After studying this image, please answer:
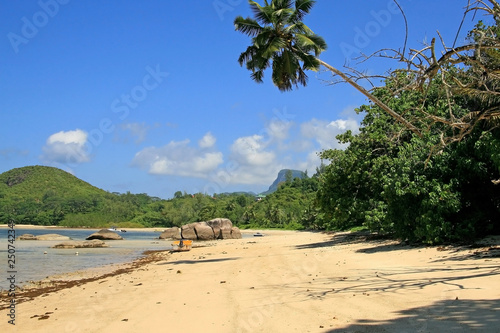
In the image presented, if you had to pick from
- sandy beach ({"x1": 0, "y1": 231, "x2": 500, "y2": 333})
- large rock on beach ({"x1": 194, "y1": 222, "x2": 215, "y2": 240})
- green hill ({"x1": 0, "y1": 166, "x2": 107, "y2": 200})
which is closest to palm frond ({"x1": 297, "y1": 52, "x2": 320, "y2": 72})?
sandy beach ({"x1": 0, "y1": 231, "x2": 500, "y2": 333})

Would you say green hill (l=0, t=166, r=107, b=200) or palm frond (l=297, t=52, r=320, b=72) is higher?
green hill (l=0, t=166, r=107, b=200)

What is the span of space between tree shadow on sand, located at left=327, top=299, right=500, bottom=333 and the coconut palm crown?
28.9ft

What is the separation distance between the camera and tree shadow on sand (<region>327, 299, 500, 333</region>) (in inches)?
200

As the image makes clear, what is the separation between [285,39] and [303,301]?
8.90m

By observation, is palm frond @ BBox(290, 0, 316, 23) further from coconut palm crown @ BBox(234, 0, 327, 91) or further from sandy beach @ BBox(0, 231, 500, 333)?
sandy beach @ BBox(0, 231, 500, 333)

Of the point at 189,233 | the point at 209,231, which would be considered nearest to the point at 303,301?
the point at 209,231

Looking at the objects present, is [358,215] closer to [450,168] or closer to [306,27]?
[450,168]

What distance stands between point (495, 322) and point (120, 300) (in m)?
7.71

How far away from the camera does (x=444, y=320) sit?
214 inches

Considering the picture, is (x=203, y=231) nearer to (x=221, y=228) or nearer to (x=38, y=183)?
(x=221, y=228)

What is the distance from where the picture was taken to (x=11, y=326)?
792 cm

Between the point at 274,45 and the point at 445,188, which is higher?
the point at 274,45

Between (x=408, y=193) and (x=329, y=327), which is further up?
(x=408, y=193)

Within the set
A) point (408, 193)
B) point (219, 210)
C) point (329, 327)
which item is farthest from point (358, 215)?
point (219, 210)
